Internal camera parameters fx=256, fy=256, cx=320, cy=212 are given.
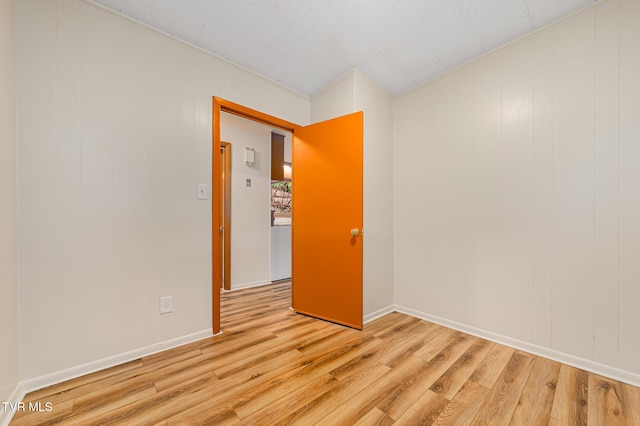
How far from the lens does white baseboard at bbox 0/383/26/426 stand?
1.29 m

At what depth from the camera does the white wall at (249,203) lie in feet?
12.9

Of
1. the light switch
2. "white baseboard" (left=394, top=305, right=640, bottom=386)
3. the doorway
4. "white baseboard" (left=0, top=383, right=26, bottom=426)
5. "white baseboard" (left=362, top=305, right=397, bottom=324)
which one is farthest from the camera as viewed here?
the doorway

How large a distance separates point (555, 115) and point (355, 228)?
1.78 metres

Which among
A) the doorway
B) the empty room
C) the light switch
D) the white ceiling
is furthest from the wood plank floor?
the white ceiling

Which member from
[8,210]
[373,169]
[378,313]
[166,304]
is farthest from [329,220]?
[8,210]

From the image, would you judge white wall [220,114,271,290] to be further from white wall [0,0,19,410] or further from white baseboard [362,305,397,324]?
white wall [0,0,19,410]

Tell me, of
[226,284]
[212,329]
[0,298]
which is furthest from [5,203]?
[226,284]

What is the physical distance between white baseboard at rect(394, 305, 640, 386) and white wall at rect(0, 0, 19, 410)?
3112 mm

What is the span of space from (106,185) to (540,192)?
326 cm

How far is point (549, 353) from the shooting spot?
6.38 ft

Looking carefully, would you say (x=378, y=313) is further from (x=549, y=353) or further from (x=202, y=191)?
(x=202, y=191)

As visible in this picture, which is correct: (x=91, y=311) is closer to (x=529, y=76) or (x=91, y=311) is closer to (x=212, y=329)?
(x=212, y=329)

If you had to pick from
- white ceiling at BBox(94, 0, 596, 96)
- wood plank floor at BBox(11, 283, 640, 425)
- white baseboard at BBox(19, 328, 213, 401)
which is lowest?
wood plank floor at BBox(11, 283, 640, 425)

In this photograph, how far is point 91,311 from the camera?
69.2 inches
